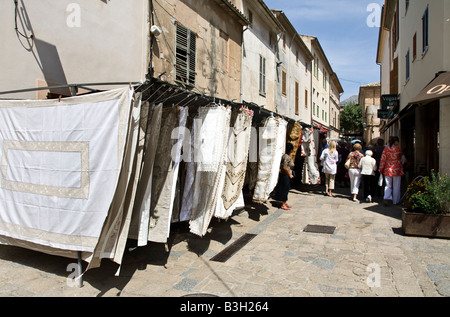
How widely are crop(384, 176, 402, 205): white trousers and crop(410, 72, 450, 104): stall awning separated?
7.31 feet

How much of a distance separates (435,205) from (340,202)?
11.6 ft

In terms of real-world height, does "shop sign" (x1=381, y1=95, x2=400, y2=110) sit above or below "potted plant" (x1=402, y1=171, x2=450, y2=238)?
above

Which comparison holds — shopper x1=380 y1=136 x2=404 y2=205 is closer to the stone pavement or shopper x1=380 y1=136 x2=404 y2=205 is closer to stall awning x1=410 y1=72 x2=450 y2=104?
stall awning x1=410 y1=72 x2=450 y2=104

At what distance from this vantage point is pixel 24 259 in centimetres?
464

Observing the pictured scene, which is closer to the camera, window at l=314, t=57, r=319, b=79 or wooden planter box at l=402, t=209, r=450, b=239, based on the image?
wooden planter box at l=402, t=209, r=450, b=239

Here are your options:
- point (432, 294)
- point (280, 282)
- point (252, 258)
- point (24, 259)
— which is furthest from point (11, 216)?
point (432, 294)

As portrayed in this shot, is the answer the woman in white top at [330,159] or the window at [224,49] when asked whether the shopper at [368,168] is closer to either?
the woman in white top at [330,159]

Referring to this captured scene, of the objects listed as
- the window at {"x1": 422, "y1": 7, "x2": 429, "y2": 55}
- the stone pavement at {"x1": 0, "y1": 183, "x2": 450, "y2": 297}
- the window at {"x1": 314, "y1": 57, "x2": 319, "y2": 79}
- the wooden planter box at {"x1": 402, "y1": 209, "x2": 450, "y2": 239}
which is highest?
the window at {"x1": 314, "y1": 57, "x2": 319, "y2": 79}

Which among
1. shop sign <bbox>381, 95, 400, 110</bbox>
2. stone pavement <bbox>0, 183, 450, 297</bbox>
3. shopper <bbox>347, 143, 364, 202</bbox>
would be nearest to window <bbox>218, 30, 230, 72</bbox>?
shopper <bbox>347, 143, 364, 202</bbox>

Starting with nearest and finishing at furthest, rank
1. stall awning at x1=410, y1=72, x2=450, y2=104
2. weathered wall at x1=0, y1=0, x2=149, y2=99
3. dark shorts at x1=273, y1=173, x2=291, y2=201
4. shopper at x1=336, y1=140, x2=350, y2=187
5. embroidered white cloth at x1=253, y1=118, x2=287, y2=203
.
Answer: stall awning at x1=410, y1=72, x2=450, y2=104 → weathered wall at x1=0, y1=0, x2=149, y2=99 → embroidered white cloth at x1=253, y1=118, x2=287, y2=203 → dark shorts at x1=273, y1=173, x2=291, y2=201 → shopper at x1=336, y1=140, x2=350, y2=187

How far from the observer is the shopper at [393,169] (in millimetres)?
7957

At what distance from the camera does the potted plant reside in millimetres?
5246

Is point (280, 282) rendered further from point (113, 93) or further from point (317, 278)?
point (113, 93)
